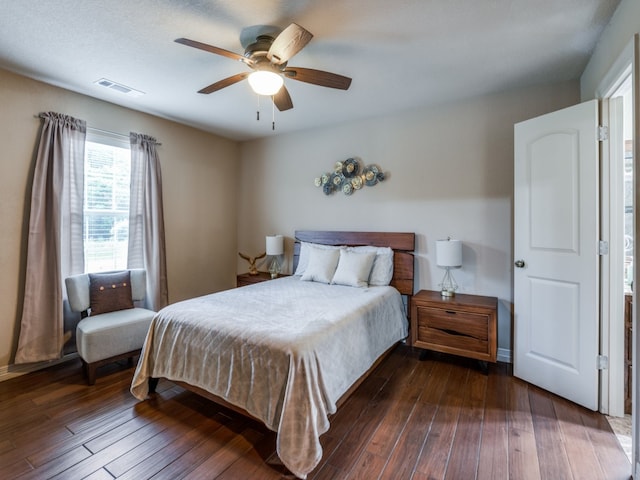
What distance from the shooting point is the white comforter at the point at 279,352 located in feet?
5.43

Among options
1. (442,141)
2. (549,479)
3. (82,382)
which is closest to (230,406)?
(82,382)

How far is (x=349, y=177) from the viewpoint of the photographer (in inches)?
155

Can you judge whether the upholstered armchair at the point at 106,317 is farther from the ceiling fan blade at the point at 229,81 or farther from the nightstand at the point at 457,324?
the nightstand at the point at 457,324

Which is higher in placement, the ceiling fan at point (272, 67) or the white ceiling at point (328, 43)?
the white ceiling at point (328, 43)

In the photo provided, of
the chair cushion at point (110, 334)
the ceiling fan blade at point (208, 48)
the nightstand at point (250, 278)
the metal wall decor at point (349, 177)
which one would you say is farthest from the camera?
the nightstand at point (250, 278)

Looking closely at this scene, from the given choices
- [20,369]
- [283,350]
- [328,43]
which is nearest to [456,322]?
[283,350]

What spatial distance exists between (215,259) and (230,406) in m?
2.97

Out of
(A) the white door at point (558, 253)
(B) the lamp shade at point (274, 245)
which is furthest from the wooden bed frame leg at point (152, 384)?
(A) the white door at point (558, 253)

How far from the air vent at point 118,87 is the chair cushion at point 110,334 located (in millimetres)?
2180

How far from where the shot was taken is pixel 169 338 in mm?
2268

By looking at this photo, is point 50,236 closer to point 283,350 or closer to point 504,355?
point 283,350

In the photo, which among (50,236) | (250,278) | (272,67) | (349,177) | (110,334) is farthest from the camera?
(250,278)

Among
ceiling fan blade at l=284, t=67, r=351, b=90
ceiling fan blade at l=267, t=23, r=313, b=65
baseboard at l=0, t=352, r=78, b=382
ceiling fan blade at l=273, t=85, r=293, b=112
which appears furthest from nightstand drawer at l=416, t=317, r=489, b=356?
baseboard at l=0, t=352, r=78, b=382

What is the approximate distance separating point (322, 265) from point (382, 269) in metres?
0.67
